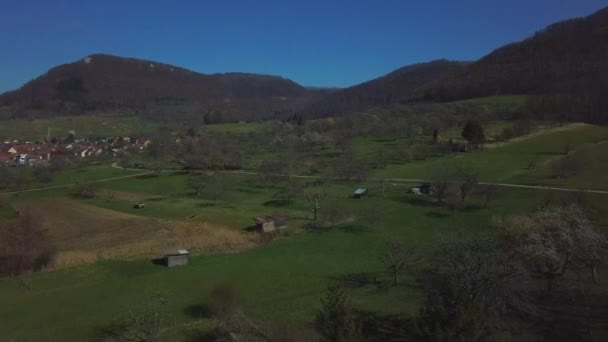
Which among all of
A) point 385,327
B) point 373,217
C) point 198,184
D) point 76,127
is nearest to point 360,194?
point 373,217

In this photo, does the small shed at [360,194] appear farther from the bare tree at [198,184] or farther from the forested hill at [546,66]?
the forested hill at [546,66]

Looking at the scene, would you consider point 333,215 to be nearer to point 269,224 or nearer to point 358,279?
point 269,224

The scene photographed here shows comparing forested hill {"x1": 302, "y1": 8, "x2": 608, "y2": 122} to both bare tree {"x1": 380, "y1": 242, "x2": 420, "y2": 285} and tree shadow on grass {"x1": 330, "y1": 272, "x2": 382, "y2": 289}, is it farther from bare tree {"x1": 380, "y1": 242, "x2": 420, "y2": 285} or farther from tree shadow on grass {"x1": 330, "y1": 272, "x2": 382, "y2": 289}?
tree shadow on grass {"x1": 330, "y1": 272, "x2": 382, "y2": 289}

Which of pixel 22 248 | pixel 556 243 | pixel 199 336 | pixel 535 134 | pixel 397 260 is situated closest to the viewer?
pixel 199 336

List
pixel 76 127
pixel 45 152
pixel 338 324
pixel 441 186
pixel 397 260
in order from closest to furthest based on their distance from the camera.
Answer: pixel 338 324 → pixel 397 260 → pixel 441 186 → pixel 45 152 → pixel 76 127

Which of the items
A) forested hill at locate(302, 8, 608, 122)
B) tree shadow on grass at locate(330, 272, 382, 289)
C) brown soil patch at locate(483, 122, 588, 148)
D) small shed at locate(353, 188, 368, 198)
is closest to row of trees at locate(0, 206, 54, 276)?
tree shadow on grass at locate(330, 272, 382, 289)

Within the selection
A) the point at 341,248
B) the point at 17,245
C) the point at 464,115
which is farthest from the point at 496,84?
the point at 17,245
